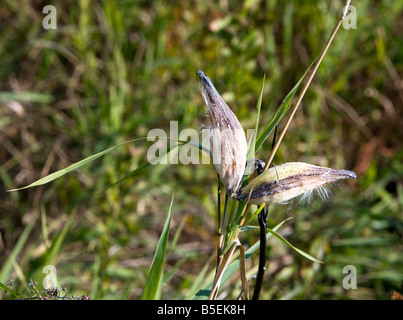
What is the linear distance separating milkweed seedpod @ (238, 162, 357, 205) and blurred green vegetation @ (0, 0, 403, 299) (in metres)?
1.12

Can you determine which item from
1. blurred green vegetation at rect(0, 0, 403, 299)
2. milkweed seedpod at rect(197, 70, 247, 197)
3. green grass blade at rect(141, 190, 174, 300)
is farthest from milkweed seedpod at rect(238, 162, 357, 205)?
blurred green vegetation at rect(0, 0, 403, 299)

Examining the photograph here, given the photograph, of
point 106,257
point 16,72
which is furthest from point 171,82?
point 106,257

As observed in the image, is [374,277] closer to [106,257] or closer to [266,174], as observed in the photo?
[106,257]

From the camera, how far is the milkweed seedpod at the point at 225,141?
3.05ft

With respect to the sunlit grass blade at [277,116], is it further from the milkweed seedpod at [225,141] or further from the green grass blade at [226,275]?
the green grass blade at [226,275]

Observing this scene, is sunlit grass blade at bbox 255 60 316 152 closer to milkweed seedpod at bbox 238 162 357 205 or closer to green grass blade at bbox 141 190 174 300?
milkweed seedpod at bbox 238 162 357 205

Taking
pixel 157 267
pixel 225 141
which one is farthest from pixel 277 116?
pixel 157 267

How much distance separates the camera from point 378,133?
9.23 ft

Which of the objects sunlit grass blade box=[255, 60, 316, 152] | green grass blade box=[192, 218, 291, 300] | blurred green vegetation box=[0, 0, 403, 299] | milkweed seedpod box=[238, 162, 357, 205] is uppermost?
blurred green vegetation box=[0, 0, 403, 299]

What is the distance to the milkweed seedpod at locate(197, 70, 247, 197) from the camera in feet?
3.05

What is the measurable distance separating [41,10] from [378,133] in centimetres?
213

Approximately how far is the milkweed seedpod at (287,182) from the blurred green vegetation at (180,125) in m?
1.12

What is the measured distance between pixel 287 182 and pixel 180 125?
4.41ft

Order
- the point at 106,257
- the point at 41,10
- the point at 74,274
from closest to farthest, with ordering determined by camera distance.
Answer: the point at 106,257
the point at 74,274
the point at 41,10
